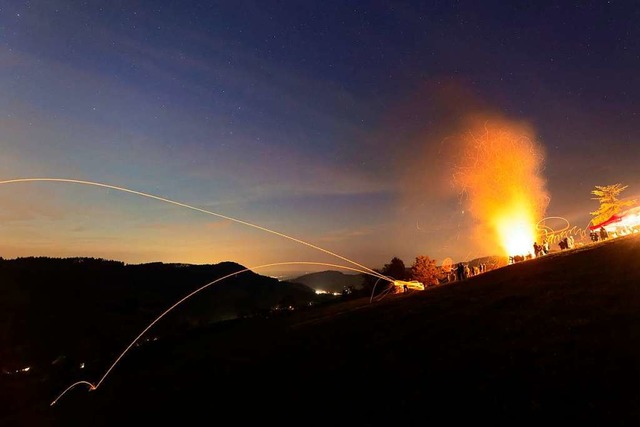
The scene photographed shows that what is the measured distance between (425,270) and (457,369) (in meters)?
54.7

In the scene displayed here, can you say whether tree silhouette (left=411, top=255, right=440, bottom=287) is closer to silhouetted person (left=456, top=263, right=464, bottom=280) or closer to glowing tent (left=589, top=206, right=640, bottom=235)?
silhouetted person (left=456, top=263, right=464, bottom=280)

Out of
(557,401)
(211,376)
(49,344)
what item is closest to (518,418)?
(557,401)

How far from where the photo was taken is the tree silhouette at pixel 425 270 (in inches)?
2490

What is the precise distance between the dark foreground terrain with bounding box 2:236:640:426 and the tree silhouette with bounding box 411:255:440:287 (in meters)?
36.0

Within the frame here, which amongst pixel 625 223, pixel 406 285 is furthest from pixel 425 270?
pixel 625 223

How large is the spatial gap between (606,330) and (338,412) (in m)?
9.35

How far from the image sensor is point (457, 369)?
497 inches

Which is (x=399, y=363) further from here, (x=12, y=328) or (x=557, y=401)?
(x=12, y=328)

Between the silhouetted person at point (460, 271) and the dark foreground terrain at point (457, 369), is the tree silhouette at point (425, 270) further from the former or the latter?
the dark foreground terrain at point (457, 369)

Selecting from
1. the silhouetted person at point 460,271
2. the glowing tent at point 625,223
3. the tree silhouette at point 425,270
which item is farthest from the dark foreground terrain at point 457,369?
the tree silhouette at point 425,270

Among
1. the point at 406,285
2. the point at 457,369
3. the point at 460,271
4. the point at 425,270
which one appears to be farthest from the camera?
the point at 425,270

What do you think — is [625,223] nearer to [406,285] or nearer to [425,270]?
[406,285]

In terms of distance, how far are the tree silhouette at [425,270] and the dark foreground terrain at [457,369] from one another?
36.0m

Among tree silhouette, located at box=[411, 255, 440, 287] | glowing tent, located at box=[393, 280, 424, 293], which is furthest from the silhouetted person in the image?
tree silhouette, located at box=[411, 255, 440, 287]
